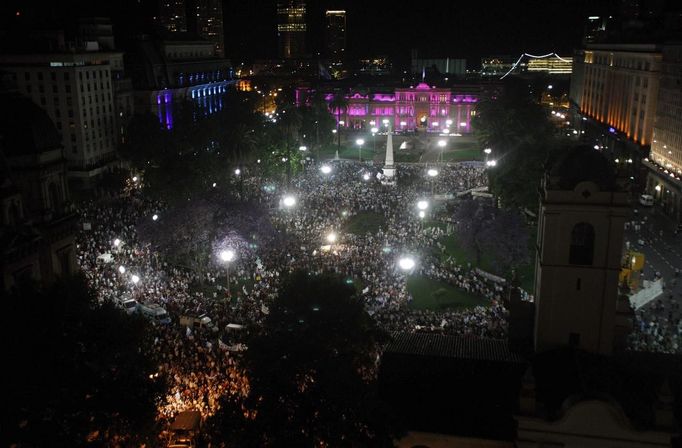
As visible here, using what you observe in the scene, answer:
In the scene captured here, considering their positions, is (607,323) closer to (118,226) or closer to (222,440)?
(222,440)

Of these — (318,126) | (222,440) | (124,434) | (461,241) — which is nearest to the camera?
(222,440)

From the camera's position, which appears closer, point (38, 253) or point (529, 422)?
point (529, 422)

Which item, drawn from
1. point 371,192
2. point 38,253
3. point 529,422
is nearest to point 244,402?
point 529,422

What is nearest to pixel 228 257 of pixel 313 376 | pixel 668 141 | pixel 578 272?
pixel 313 376

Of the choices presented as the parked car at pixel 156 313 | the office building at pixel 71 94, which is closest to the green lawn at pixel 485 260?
the parked car at pixel 156 313

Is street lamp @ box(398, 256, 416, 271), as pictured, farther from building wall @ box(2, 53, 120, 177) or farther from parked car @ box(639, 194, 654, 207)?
building wall @ box(2, 53, 120, 177)

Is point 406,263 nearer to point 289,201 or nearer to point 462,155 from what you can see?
point 289,201

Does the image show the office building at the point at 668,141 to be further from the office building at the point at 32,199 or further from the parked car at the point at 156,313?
the office building at the point at 32,199
